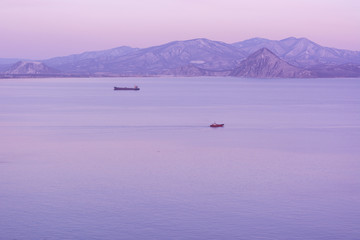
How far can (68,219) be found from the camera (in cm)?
2833

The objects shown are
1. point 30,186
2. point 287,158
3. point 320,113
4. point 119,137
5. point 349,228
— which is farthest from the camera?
point 320,113

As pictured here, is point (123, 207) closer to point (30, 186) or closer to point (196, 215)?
point (196, 215)

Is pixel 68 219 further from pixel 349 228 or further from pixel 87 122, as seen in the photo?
pixel 87 122

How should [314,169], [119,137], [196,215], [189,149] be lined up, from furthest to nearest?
1. [119,137]
2. [189,149]
3. [314,169]
4. [196,215]

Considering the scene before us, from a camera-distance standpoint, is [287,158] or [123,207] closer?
[123,207]

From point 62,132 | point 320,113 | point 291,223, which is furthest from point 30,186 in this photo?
point 320,113

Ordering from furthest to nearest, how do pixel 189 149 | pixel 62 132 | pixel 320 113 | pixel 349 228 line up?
1. pixel 320 113
2. pixel 62 132
3. pixel 189 149
4. pixel 349 228

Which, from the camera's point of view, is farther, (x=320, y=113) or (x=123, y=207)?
(x=320, y=113)

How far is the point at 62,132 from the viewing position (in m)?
63.2

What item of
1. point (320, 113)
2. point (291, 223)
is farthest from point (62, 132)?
point (320, 113)

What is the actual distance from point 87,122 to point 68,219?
47.2 metres

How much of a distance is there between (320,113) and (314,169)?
178 ft

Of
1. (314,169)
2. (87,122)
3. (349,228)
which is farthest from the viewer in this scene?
(87,122)

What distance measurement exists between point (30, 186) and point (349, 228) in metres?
19.5
